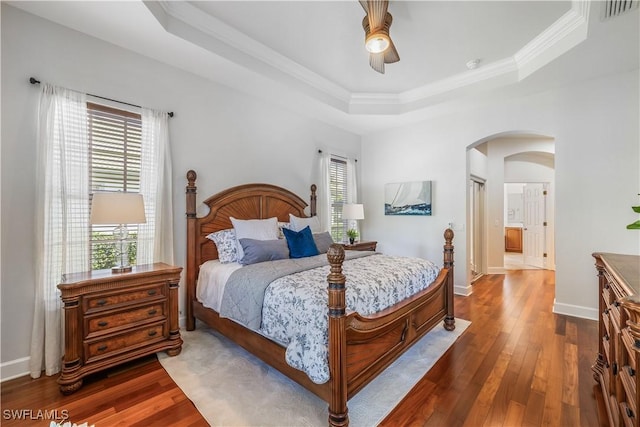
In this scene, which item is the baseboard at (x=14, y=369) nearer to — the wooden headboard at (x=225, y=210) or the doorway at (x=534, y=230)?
the wooden headboard at (x=225, y=210)

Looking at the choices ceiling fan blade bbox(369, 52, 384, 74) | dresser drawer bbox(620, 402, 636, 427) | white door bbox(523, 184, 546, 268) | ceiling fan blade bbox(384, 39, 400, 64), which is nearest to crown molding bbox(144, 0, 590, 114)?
ceiling fan blade bbox(369, 52, 384, 74)

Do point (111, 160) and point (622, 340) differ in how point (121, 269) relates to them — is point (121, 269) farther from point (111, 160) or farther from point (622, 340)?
point (622, 340)

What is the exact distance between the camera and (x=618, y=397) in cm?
Result: 146

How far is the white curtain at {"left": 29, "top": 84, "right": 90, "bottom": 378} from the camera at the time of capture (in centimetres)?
221

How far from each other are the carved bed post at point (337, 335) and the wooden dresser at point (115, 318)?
1637 mm

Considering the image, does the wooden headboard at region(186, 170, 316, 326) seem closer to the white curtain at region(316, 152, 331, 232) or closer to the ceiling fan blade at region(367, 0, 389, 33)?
the white curtain at region(316, 152, 331, 232)

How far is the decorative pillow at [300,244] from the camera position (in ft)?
10.4

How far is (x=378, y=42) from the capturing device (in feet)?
7.75

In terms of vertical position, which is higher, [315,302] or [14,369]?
[315,302]

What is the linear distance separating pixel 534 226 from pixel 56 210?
8.86m

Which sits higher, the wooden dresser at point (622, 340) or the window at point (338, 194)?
the window at point (338, 194)

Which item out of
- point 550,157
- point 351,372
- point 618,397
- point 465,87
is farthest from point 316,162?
point 550,157

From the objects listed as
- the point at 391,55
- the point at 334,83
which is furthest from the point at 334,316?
the point at 334,83

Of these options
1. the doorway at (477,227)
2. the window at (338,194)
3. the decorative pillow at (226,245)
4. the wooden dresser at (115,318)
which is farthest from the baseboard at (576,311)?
the wooden dresser at (115,318)
